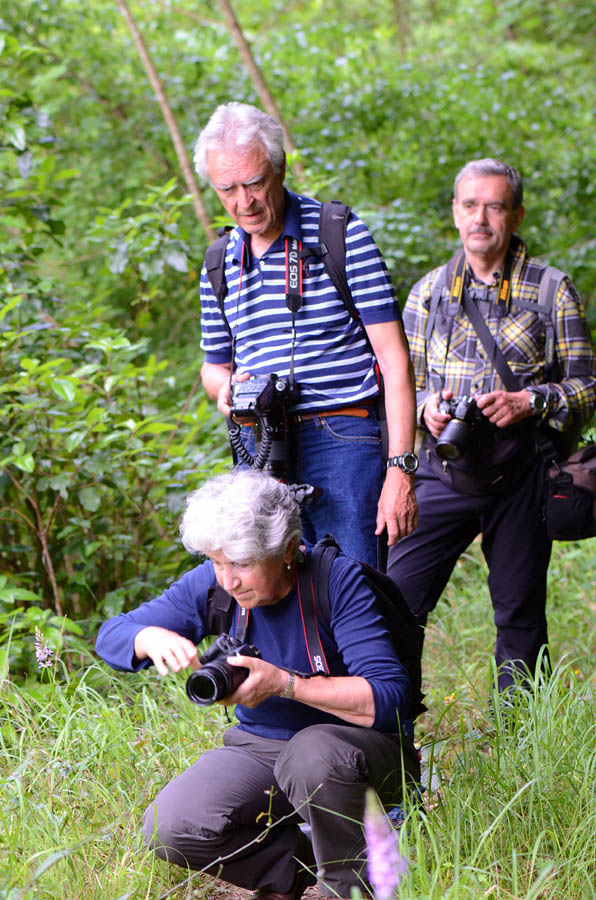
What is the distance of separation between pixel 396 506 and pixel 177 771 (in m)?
1.03

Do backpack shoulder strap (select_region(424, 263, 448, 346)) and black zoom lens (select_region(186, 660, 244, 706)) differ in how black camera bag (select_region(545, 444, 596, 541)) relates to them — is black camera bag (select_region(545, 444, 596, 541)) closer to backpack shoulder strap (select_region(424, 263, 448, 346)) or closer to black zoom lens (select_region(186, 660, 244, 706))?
backpack shoulder strap (select_region(424, 263, 448, 346))

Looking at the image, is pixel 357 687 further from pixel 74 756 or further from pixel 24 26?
pixel 24 26

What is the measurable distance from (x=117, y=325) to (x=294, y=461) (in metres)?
4.52

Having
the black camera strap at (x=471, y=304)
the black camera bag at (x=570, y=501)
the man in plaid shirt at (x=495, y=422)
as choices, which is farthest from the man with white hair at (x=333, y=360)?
the black camera bag at (x=570, y=501)

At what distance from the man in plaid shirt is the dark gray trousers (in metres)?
0.93

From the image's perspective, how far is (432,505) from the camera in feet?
10.9

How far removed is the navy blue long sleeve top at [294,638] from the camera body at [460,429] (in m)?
0.86

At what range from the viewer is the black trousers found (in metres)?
3.28

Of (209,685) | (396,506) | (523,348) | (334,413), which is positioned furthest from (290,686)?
(523,348)

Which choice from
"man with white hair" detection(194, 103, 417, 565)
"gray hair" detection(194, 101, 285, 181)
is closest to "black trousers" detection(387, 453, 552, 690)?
"man with white hair" detection(194, 103, 417, 565)

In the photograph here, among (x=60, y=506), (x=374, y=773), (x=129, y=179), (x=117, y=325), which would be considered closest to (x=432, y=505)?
(x=374, y=773)

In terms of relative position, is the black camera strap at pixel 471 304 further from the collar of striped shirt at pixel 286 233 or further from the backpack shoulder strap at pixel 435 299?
the collar of striped shirt at pixel 286 233

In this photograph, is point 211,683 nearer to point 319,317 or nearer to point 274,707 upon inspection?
point 274,707

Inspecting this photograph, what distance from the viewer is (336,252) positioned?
284 cm
